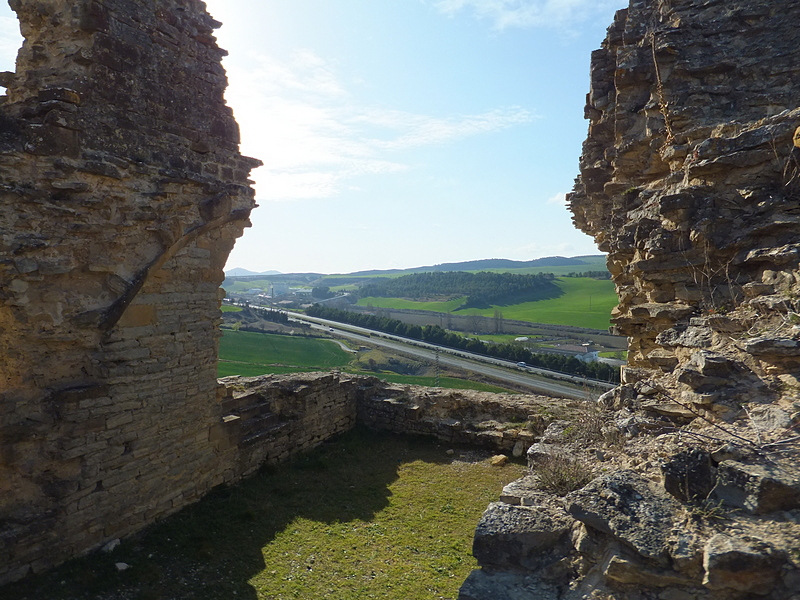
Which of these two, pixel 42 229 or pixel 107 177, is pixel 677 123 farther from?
pixel 42 229

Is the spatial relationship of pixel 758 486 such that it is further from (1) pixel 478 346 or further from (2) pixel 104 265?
(1) pixel 478 346

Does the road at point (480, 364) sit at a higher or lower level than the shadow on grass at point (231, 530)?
lower

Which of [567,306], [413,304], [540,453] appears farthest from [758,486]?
[413,304]

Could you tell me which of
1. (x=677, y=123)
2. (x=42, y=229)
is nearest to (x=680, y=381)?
(x=677, y=123)

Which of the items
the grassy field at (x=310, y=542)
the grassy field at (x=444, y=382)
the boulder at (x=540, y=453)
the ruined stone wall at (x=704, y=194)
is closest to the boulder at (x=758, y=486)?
the ruined stone wall at (x=704, y=194)

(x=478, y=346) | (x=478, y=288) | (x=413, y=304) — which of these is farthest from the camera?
(x=478, y=288)

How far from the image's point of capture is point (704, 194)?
611 cm

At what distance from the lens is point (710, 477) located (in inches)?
128

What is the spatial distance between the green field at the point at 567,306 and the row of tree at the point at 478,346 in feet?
48.0

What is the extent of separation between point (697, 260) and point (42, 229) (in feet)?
25.3

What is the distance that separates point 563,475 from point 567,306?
6647cm

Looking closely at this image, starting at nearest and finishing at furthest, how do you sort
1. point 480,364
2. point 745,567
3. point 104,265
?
point 745,567
point 104,265
point 480,364

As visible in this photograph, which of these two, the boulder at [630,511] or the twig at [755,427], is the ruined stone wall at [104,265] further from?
the twig at [755,427]

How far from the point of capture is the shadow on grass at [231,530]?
5660 mm
